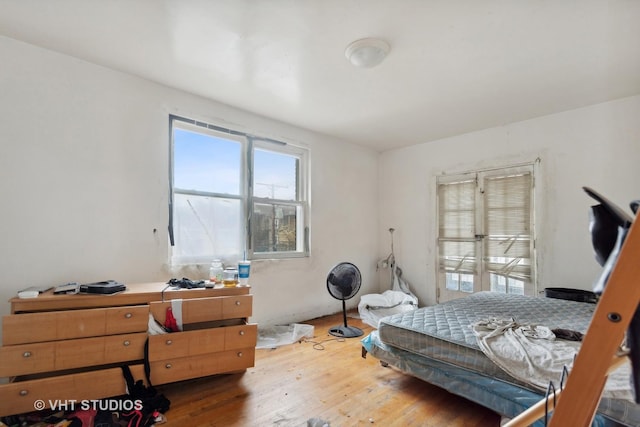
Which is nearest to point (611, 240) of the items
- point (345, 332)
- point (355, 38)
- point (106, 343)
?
point (355, 38)

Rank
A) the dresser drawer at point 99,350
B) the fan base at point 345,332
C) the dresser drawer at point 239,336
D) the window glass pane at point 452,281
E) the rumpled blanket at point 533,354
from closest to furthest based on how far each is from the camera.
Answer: the rumpled blanket at point 533,354 → the dresser drawer at point 99,350 → the dresser drawer at point 239,336 → the fan base at point 345,332 → the window glass pane at point 452,281

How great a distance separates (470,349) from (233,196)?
97.7 inches

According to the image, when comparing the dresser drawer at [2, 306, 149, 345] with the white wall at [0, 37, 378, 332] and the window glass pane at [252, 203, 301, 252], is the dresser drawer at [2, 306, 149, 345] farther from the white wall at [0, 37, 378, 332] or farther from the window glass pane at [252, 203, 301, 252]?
the window glass pane at [252, 203, 301, 252]

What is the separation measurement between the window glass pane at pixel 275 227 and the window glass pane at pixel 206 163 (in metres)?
0.39

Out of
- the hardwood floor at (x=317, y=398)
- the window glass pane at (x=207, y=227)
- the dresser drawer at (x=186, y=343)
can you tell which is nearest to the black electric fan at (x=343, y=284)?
the hardwood floor at (x=317, y=398)

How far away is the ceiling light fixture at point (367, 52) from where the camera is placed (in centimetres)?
197

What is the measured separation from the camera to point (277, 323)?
3.37m

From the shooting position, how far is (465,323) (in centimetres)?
211

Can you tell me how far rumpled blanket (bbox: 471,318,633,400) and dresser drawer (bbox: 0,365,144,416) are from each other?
222 cm

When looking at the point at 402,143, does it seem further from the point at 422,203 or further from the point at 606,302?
the point at 606,302

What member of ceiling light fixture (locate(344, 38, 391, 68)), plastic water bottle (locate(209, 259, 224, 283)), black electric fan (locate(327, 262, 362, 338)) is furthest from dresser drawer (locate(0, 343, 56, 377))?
ceiling light fixture (locate(344, 38, 391, 68))

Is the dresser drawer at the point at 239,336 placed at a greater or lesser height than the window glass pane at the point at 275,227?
lesser

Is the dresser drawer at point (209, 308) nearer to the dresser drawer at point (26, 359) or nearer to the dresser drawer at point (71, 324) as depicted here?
the dresser drawer at point (71, 324)

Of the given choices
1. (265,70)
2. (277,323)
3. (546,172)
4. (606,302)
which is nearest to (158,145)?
(265,70)
